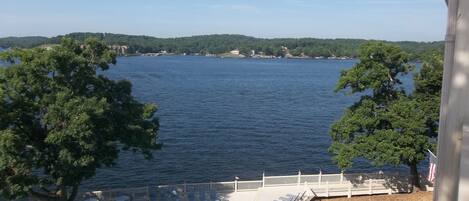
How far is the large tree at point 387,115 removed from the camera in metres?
26.2

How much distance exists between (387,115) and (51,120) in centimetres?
1733

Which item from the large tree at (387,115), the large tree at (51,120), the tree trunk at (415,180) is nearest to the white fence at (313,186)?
the tree trunk at (415,180)

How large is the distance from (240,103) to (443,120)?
2834 inches

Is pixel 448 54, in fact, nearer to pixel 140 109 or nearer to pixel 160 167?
pixel 140 109

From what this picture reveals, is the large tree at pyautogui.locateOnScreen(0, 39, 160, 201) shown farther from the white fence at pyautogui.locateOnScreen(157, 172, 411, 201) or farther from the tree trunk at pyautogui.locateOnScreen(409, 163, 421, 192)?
the tree trunk at pyautogui.locateOnScreen(409, 163, 421, 192)

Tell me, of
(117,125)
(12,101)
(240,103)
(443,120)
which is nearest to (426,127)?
(117,125)

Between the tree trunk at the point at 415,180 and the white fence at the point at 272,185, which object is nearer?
the white fence at the point at 272,185

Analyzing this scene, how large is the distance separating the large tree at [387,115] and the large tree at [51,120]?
1309cm

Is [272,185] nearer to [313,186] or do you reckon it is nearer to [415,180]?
[313,186]

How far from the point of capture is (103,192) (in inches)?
911

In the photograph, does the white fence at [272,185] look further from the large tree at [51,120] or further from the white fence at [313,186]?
the large tree at [51,120]

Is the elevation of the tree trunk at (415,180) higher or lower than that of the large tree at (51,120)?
lower

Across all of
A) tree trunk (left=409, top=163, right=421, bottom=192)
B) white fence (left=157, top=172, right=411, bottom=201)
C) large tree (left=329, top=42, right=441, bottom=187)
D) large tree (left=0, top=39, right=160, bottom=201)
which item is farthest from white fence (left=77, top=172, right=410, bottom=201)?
large tree (left=0, top=39, right=160, bottom=201)

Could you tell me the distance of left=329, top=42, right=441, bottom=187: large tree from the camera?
1033 inches
